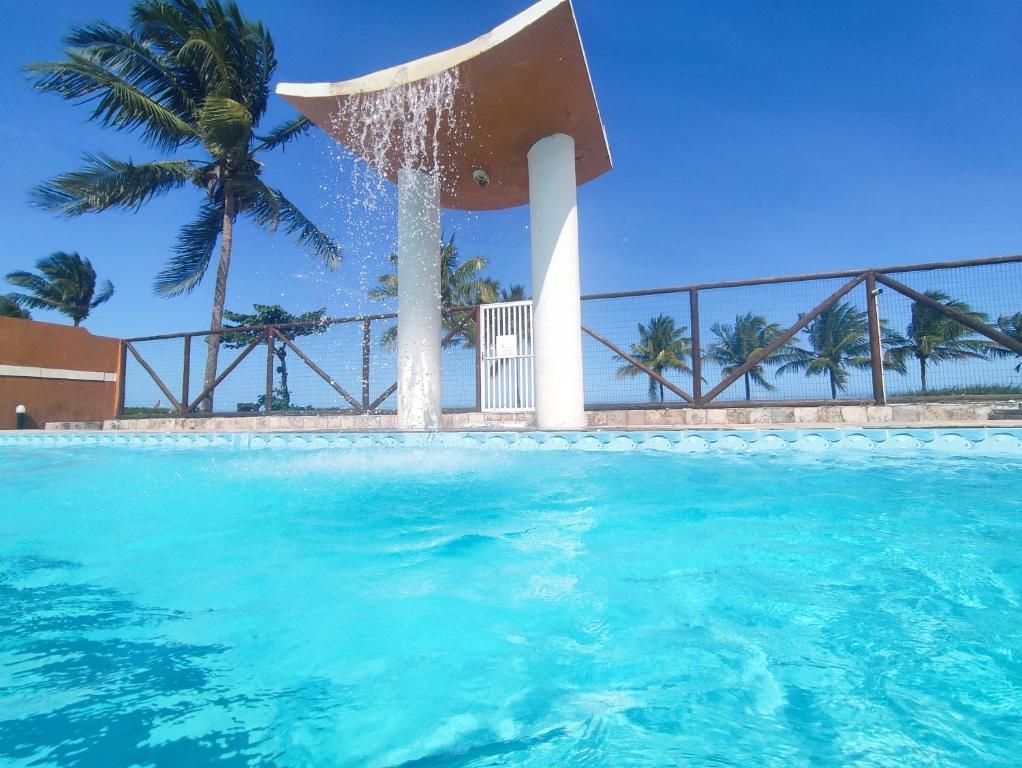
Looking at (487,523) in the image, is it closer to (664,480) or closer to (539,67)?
(664,480)

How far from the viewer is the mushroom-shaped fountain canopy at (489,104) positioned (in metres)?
5.59

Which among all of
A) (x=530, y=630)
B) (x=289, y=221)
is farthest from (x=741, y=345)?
(x=289, y=221)

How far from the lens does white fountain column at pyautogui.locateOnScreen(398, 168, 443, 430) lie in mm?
7512

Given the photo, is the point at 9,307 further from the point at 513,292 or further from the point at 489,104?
the point at 489,104

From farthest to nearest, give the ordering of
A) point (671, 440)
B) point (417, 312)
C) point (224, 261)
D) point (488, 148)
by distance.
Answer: point (224, 261), point (417, 312), point (488, 148), point (671, 440)

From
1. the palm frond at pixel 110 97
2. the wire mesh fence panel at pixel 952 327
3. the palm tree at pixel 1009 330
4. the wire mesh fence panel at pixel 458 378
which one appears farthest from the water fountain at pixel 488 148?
the palm frond at pixel 110 97

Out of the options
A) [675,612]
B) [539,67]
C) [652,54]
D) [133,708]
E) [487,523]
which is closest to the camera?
[133,708]

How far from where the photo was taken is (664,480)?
4.00 m

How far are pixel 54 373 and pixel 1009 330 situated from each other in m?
18.5

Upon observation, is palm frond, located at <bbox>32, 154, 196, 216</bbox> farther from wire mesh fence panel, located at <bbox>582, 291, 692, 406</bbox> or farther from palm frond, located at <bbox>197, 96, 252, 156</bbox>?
wire mesh fence panel, located at <bbox>582, 291, 692, 406</bbox>

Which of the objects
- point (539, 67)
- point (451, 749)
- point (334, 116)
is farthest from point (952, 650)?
point (334, 116)

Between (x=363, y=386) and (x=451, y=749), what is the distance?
8.20 metres

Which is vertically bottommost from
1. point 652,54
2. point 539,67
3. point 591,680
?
point 591,680

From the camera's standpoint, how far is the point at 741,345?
7754mm
